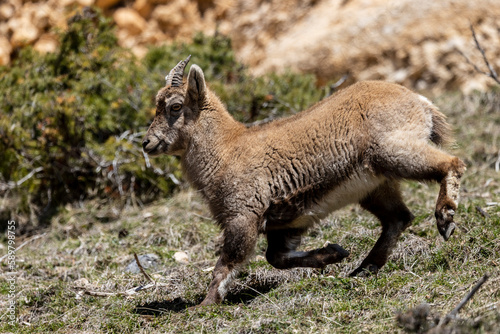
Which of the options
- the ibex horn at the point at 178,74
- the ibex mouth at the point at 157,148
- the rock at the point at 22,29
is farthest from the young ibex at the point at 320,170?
the rock at the point at 22,29

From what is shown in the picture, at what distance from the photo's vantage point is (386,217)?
5.54 meters

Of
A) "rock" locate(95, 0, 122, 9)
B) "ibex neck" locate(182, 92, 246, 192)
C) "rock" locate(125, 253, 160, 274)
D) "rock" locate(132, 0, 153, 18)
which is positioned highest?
"rock" locate(95, 0, 122, 9)

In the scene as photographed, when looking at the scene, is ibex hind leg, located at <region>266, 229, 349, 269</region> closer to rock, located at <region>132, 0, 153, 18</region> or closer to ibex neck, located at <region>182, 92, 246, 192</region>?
ibex neck, located at <region>182, 92, 246, 192</region>

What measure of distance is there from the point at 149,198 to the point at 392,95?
4704 mm

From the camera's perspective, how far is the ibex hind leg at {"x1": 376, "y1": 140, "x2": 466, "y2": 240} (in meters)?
4.60

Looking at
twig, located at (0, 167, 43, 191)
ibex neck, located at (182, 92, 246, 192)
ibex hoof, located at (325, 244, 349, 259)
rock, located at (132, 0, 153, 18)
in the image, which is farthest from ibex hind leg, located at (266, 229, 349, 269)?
rock, located at (132, 0, 153, 18)

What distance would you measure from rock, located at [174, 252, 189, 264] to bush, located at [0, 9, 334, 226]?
1833 millimetres

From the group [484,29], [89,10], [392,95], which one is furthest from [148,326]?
[484,29]

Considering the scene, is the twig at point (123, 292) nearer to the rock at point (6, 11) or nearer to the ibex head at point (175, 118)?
the ibex head at point (175, 118)

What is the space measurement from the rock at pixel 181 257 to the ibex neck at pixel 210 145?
1130 mm

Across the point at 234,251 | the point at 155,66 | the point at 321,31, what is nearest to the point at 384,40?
the point at 321,31

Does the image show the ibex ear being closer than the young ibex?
No

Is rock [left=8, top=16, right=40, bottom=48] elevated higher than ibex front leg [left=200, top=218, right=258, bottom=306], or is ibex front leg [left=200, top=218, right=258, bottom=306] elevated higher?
rock [left=8, top=16, right=40, bottom=48]

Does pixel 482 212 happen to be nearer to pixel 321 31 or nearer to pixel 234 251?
pixel 234 251
